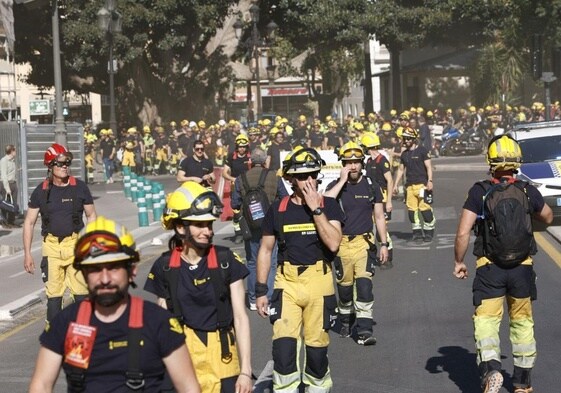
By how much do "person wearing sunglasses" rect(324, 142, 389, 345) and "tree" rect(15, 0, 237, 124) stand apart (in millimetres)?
37295

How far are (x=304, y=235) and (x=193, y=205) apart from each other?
234 cm

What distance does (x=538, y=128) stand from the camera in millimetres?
24500


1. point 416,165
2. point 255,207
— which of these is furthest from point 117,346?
point 416,165

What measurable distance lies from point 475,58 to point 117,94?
715 inches

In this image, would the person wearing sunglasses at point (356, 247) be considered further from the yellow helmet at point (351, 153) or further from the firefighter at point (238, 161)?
the firefighter at point (238, 161)

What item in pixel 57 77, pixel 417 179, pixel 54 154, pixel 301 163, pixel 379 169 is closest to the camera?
pixel 301 163

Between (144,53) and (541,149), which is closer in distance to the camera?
(541,149)

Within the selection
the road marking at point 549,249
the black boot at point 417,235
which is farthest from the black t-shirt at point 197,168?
the road marking at point 549,249

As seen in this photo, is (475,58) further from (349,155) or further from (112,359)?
(112,359)

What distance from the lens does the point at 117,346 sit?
531 cm

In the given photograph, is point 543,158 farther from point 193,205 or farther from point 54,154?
point 193,205

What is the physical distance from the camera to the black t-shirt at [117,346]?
209 inches

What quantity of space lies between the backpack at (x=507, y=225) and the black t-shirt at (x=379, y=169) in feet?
31.2

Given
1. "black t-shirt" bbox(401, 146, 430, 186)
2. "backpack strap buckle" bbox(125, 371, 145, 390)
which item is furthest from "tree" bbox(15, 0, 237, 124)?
"backpack strap buckle" bbox(125, 371, 145, 390)
